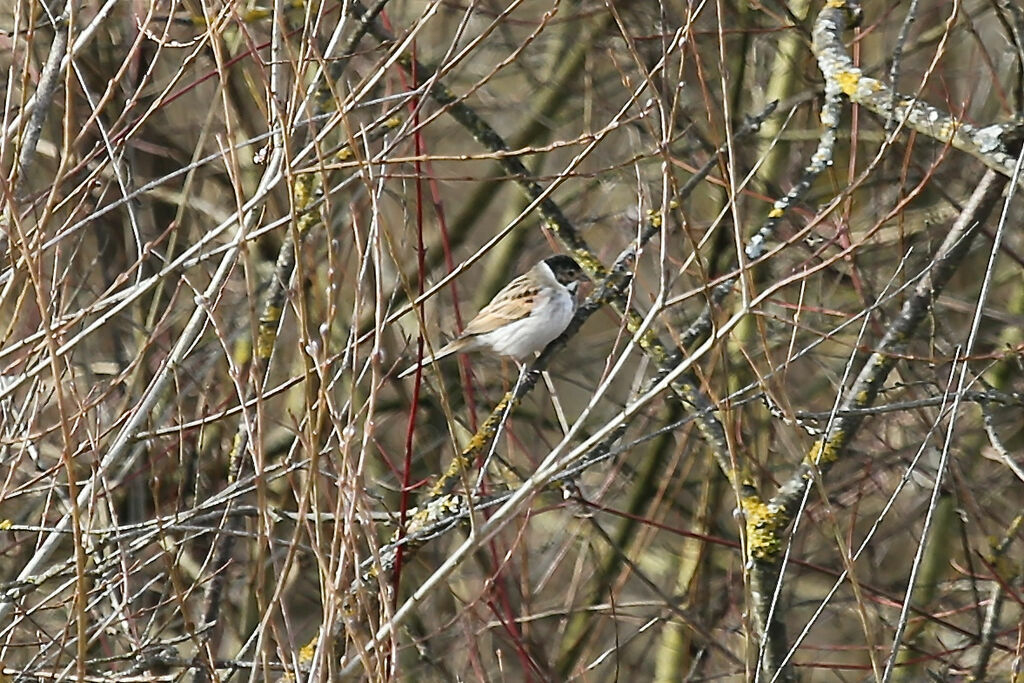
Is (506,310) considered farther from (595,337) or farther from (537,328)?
(595,337)

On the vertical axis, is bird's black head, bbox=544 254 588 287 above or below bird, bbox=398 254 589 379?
above

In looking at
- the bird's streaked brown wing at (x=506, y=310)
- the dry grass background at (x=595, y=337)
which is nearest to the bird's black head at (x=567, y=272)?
the bird's streaked brown wing at (x=506, y=310)

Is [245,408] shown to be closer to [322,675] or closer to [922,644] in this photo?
[322,675]

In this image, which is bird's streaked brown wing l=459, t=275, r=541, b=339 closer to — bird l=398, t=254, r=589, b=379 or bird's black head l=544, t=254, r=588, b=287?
bird l=398, t=254, r=589, b=379

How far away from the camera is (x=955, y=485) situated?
17.2 ft

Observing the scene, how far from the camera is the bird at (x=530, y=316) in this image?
226 inches

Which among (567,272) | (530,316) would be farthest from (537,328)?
(567,272)

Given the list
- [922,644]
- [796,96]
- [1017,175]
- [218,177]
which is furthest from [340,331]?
[1017,175]

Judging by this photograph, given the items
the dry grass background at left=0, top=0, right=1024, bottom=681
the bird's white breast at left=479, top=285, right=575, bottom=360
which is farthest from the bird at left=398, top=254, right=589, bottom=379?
the dry grass background at left=0, top=0, right=1024, bottom=681

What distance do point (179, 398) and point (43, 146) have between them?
4.00 m

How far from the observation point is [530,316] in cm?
587

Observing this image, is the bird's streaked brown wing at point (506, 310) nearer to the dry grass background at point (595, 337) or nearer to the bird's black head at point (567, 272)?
the bird's black head at point (567, 272)

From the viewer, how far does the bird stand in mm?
5738

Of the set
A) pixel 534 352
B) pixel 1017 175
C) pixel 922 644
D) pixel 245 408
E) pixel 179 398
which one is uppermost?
pixel 1017 175
